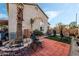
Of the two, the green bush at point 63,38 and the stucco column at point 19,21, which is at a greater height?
the stucco column at point 19,21

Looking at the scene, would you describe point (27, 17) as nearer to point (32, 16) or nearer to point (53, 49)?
point (32, 16)

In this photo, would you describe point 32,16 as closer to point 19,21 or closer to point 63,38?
point 19,21

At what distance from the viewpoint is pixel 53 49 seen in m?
1.81

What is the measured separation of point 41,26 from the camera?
1831 mm

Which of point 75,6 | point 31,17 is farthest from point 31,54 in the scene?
point 75,6

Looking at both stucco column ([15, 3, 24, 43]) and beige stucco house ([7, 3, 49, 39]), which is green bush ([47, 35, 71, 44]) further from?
stucco column ([15, 3, 24, 43])

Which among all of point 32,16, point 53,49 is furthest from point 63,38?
point 32,16

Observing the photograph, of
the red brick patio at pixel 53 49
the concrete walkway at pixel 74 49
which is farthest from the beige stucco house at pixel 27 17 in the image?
the concrete walkway at pixel 74 49

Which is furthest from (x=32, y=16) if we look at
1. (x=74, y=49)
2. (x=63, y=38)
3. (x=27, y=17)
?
(x=74, y=49)

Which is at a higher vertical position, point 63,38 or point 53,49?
point 63,38

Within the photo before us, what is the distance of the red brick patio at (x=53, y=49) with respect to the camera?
5.92 feet

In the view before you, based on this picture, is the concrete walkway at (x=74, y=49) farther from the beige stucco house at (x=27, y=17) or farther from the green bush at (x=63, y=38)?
the beige stucco house at (x=27, y=17)

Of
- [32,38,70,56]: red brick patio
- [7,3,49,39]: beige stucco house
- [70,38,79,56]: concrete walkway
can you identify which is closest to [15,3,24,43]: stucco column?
[7,3,49,39]: beige stucco house

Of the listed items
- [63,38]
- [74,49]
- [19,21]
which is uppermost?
[19,21]
